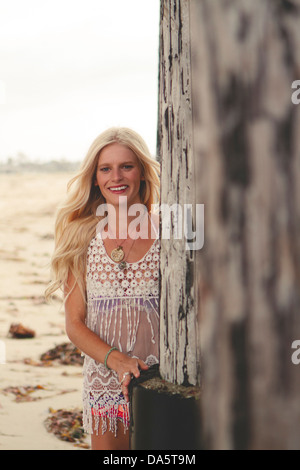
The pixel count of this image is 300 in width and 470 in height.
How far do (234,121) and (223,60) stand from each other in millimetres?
95

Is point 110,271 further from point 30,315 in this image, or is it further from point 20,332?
point 30,315

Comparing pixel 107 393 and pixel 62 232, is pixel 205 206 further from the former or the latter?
pixel 62 232

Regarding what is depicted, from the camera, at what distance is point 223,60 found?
2.99 ft

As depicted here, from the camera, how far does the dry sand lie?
15.1 ft

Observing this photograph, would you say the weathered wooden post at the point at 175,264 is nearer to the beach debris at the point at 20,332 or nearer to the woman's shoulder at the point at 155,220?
the woman's shoulder at the point at 155,220

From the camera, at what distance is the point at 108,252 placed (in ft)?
8.53

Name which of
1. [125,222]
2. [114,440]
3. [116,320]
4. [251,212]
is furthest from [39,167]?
[251,212]

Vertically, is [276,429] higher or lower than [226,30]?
lower

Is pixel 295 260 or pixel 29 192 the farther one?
pixel 29 192

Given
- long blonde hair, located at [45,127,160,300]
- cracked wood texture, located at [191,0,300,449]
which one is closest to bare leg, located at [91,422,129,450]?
long blonde hair, located at [45,127,160,300]

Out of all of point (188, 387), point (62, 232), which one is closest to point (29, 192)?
point (62, 232)

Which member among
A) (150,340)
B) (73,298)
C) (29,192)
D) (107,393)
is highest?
(29,192)

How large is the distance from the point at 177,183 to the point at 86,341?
91cm

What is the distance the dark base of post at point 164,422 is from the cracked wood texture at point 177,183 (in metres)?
0.09
